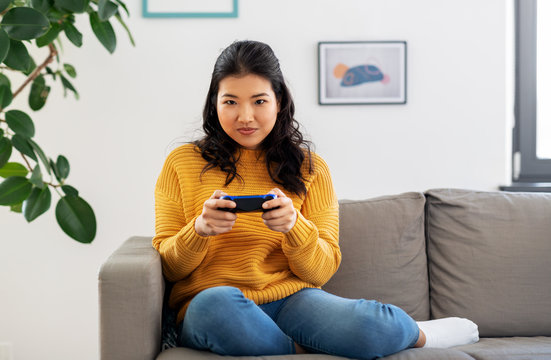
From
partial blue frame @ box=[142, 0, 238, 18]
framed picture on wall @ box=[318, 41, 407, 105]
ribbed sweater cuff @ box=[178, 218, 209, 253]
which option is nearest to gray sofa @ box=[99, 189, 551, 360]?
ribbed sweater cuff @ box=[178, 218, 209, 253]

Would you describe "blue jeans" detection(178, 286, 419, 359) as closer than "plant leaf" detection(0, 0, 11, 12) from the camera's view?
Yes

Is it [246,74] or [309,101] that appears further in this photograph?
[309,101]

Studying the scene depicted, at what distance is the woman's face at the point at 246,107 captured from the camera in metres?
1.51

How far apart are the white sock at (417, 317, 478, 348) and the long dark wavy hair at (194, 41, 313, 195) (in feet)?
1.62

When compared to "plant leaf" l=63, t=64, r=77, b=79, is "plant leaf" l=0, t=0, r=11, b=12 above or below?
above

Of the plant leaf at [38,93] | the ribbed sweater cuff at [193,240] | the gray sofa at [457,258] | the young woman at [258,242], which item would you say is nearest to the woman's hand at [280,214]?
A: the young woman at [258,242]

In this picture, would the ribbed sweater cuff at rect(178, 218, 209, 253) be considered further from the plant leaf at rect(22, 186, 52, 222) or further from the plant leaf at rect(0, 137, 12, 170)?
the plant leaf at rect(0, 137, 12, 170)

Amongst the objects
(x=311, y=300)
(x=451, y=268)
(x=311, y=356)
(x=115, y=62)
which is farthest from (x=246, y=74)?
(x=115, y=62)

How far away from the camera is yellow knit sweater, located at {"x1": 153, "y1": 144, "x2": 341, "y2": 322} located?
4.81ft

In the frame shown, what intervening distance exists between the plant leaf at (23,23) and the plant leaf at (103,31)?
0.28 meters

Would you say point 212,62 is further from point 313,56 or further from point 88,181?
point 88,181

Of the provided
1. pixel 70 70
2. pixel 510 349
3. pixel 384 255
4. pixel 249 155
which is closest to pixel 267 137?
pixel 249 155

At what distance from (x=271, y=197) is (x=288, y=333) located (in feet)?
1.13

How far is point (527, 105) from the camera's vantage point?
249 centimetres
